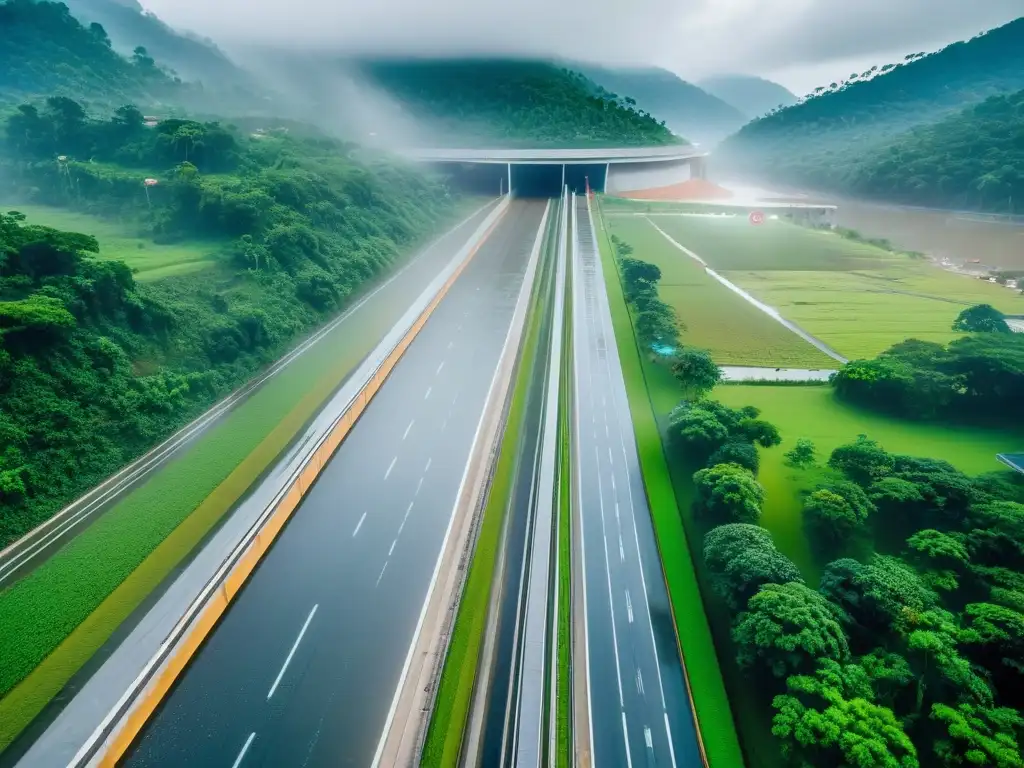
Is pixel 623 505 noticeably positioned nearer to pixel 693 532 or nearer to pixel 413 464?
pixel 693 532

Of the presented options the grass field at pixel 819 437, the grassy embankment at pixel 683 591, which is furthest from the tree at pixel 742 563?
the grass field at pixel 819 437

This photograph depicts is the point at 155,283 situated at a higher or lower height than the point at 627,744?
higher

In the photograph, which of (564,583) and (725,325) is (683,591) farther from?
(725,325)

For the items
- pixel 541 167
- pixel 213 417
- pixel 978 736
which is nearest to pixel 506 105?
pixel 541 167

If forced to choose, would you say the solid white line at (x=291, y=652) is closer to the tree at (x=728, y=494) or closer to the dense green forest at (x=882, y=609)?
the dense green forest at (x=882, y=609)

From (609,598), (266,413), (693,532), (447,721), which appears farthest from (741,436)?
(266,413)

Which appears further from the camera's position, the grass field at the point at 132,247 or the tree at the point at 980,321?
the tree at the point at 980,321

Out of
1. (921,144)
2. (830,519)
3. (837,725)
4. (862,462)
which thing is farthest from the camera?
(921,144)
